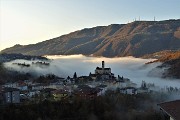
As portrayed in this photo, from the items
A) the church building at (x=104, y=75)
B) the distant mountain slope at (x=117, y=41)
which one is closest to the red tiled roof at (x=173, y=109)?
the church building at (x=104, y=75)

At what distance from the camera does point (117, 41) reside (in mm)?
148500

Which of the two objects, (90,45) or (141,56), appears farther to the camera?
(90,45)

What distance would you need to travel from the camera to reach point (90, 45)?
15912 centimetres

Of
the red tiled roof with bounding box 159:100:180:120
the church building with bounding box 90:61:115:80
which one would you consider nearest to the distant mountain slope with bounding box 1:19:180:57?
the church building with bounding box 90:61:115:80

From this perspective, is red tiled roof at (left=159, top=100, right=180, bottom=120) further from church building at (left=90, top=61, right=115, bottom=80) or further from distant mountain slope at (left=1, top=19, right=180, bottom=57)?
distant mountain slope at (left=1, top=19, right=180, bottom=57)

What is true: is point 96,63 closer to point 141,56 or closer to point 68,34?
point 141,56

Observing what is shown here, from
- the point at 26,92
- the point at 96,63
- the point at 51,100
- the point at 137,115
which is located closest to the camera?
the point at 137,115

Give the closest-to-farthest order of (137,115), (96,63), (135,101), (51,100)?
(137,115) < (51,100) < (135,101) < (96,63)

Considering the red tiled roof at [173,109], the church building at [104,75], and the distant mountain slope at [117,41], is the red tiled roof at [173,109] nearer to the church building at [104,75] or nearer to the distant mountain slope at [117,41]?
the church building at [104,75]

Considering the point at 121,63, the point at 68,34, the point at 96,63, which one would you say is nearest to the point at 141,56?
the point at 121,63

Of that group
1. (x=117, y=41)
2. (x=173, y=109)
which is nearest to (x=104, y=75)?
(x=173, y=109)

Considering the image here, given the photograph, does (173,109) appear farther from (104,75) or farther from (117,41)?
(117,41)

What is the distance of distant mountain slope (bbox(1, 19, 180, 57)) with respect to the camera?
14025cm

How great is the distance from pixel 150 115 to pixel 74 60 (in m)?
112
